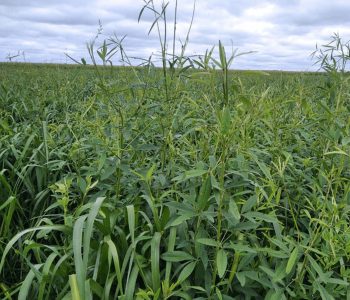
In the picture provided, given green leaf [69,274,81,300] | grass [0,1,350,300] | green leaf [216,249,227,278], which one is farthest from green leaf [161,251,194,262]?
green leaf [69,274,81,300]

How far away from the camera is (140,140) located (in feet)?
6.61

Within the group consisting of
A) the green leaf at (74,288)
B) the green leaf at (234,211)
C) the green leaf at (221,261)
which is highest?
the green leaf at (234,211)

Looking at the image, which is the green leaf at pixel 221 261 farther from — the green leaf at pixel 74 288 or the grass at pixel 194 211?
the green leaf at pixel 74 288

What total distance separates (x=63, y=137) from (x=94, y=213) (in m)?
1.31

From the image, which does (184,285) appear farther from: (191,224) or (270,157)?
(270,157)

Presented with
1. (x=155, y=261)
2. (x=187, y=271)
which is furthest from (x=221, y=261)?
(x=155, y=261)

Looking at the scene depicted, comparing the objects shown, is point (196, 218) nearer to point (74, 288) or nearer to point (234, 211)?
point (234, 211)

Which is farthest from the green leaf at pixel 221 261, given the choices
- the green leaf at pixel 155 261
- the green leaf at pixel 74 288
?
the green leaf at pixel 74 288

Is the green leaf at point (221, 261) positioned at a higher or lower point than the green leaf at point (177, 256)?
higher

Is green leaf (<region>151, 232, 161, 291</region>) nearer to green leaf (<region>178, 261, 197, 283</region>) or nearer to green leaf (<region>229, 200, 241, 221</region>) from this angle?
green leaf (<region>178, 261, 197, 283</region>)

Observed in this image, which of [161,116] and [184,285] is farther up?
[161,116]

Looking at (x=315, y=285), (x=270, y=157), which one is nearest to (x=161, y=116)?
(x=270, y=157)

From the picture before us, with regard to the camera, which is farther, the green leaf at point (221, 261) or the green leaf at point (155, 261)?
the green leaf at point (155, 261)

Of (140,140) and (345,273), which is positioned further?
(140,140)
